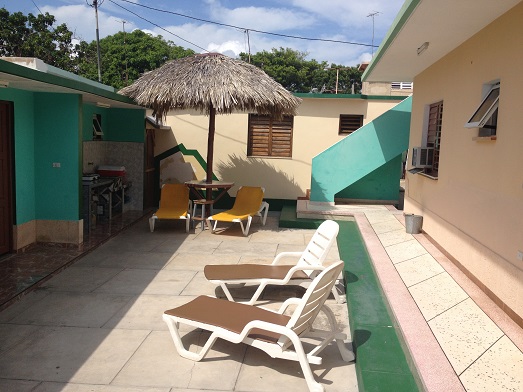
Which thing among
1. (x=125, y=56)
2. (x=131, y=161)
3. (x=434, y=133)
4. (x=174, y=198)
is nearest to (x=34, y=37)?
(x=125, y=56)

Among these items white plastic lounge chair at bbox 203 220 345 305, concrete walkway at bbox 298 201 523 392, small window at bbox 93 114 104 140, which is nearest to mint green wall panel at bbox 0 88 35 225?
small window at bbox 93 114 104 140

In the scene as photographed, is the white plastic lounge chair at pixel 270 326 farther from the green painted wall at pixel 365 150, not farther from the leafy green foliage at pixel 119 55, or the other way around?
→ the leafy green foliage at pixel 119 55

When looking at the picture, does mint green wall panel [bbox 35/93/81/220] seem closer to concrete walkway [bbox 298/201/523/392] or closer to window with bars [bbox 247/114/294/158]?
concrete walkway [bbox 298/201/523/392]

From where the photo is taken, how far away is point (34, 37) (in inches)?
1217

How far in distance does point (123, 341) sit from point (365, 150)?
26.4ft

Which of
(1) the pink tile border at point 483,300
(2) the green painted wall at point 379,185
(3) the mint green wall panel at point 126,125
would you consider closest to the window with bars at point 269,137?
(2) the green painted wall at point 379,185

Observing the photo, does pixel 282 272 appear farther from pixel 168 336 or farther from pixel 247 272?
pixel 168 336

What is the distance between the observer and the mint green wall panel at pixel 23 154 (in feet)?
24.2

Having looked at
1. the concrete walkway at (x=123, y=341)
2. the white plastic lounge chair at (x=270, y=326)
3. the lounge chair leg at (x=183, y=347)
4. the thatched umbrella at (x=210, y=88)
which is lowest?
the concrete walkway at (x=123, y=341)

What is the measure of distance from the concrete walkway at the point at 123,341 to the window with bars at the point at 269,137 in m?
5.66

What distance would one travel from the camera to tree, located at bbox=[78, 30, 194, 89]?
116 ft

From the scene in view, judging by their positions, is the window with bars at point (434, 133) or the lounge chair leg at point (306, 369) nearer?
the lounge chair leg at point (306, 369)

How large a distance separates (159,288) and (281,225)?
15.6 feet

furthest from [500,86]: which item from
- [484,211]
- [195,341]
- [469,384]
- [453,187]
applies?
[195,341]
